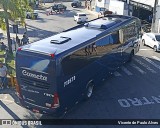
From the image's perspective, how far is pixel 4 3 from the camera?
66.1 ft

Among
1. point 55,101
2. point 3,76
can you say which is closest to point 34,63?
point 55,101

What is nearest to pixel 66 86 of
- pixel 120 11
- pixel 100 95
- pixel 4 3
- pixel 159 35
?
pixel 100 95

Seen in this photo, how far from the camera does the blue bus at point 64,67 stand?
12.1 m

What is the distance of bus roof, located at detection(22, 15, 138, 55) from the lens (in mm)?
12622

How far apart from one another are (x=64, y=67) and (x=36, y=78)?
1.33 m

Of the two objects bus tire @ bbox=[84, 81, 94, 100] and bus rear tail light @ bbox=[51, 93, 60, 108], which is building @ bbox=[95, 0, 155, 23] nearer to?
bus tire @ bbox=[84, 81, 94, 100]

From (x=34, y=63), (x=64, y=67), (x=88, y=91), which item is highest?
(x=34, y=63)

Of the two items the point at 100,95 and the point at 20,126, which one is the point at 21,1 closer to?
the point at 100,95

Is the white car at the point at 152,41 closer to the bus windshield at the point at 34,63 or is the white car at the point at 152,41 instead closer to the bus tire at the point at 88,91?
the bus tire at the point at 88,91

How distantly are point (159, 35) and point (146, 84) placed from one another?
33.9 feet

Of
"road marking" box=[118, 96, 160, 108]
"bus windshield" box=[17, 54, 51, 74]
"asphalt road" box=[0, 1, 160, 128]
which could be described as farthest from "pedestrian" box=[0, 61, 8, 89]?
"road marking" box=[118, 96, 160, 108]

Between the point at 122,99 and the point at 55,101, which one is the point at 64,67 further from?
the point at 122,99

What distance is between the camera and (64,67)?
12438 millimetres

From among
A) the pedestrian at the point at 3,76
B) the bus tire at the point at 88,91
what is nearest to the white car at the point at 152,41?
the bus tire at the point at 88,91
